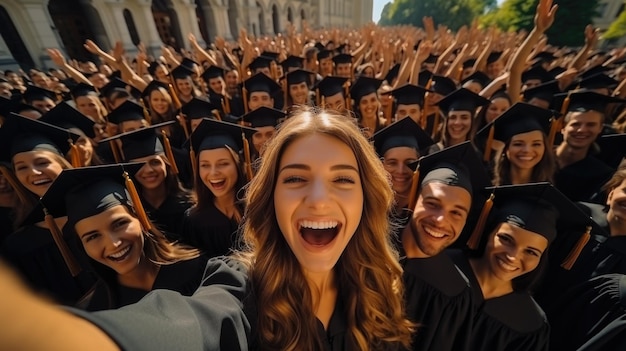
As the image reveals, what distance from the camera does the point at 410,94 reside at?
4.57m

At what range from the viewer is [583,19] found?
22812mm

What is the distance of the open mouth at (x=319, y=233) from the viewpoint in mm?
1285

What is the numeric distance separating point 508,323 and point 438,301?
1.58ft

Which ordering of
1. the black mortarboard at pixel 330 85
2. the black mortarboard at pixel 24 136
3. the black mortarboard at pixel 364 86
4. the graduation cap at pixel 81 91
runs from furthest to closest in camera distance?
the black mortarboard at pixel 330 85 → the graduation cap at pixel 81 91 → the black mortarboard at pixel 364 86 → the black mortarboard at pixel 24 136

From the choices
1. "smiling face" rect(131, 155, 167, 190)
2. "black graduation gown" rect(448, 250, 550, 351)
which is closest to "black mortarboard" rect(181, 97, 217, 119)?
"smiling face" rect(131, 155, 167, 190)

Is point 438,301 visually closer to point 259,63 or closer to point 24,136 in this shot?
point 24,136

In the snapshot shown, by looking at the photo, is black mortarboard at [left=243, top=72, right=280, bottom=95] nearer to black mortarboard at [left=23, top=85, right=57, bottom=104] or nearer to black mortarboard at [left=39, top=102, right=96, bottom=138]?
black mortarboard at [left=39, top=102, right=96, bottom=138]

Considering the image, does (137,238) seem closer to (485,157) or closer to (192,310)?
(192,310)

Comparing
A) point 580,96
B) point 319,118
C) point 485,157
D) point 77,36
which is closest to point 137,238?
point 319,118

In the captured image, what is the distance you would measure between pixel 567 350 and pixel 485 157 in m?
2.27

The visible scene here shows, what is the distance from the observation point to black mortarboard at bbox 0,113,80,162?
2.73 meters

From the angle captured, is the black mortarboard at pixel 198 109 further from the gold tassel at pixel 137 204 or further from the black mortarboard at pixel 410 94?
the black mortarboard at pixel 410 94

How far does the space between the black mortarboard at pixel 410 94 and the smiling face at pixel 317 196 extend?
369 cm

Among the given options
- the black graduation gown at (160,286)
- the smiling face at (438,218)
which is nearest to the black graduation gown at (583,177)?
the smiling face at (438,218)
